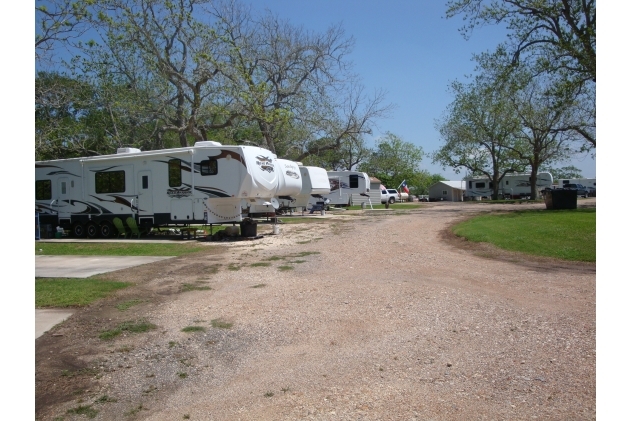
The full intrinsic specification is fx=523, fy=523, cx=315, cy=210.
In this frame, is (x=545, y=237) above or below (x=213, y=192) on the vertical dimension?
below

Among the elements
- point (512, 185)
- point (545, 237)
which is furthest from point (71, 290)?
point (512, 185)

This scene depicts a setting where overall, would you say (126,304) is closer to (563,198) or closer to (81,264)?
(81,264)

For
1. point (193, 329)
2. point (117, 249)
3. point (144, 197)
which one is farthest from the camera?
point (144, 197)

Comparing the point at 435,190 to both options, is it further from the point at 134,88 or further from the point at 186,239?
the point at 186,239

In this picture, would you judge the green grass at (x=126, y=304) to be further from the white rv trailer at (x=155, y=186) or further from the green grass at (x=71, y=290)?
the white rv trailer at (x=155, y=186)

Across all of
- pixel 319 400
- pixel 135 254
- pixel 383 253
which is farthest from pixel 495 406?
pixel 135 254

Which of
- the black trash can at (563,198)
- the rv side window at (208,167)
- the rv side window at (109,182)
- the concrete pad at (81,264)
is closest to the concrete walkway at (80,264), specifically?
the concrete pad at (81,264)

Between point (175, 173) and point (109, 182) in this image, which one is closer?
point (175, 173)

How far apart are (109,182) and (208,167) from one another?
4.24 meters

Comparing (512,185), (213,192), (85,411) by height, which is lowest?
(85,411)

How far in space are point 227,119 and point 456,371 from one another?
78.0ft

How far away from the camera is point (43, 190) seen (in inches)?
783

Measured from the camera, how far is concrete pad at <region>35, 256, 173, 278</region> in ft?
34.9

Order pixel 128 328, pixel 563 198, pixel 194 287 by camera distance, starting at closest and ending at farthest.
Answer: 1. pixel 128 328
2. pixel 194 287
3. pixel 563 198
